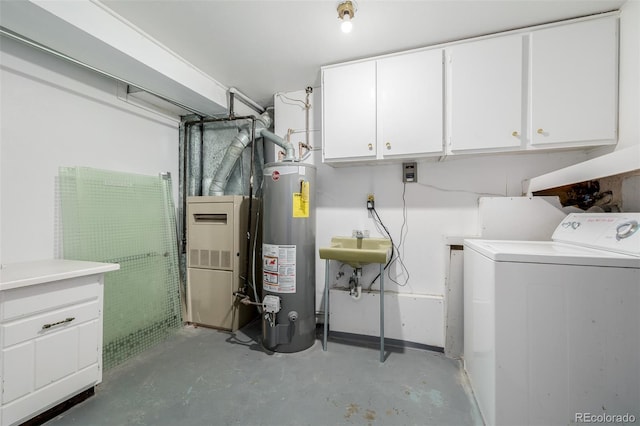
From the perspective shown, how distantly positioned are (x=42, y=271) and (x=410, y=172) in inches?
105

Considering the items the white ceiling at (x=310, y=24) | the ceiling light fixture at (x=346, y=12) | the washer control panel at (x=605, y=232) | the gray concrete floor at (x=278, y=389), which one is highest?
the white ceiling at (x=310, y=24)

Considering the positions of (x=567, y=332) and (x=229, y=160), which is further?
(x=229, y=160)

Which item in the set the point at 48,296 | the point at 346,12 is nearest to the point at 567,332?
the point at 346,12

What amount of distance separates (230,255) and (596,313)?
8.44ft

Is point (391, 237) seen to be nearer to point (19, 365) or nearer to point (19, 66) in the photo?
point (19, 365)

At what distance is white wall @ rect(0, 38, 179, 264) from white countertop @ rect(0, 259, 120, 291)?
157 mm

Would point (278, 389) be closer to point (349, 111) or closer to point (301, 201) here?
point (301, 201)

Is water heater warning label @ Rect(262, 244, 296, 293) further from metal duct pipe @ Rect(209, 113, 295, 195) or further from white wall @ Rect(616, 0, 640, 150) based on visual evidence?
white wall @ Rect(616, 0, 640, 150)

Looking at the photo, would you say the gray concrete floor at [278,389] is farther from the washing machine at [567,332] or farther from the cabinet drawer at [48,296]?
the cabinet drawer at [48,296]

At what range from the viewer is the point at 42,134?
1.76 m

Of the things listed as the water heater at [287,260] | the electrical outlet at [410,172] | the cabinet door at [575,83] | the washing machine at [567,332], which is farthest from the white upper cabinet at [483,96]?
the washing machine at [567,332]

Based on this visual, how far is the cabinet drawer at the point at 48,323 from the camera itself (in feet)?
4.13

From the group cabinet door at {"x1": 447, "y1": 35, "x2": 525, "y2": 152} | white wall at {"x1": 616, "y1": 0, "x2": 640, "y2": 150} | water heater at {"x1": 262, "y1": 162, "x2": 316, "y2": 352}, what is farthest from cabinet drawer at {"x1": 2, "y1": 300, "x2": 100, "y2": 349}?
white wall at {"x1": 616, "y1": 0, "x2": 640, "y2": 150}

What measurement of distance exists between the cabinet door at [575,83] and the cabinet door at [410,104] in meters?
0.62
